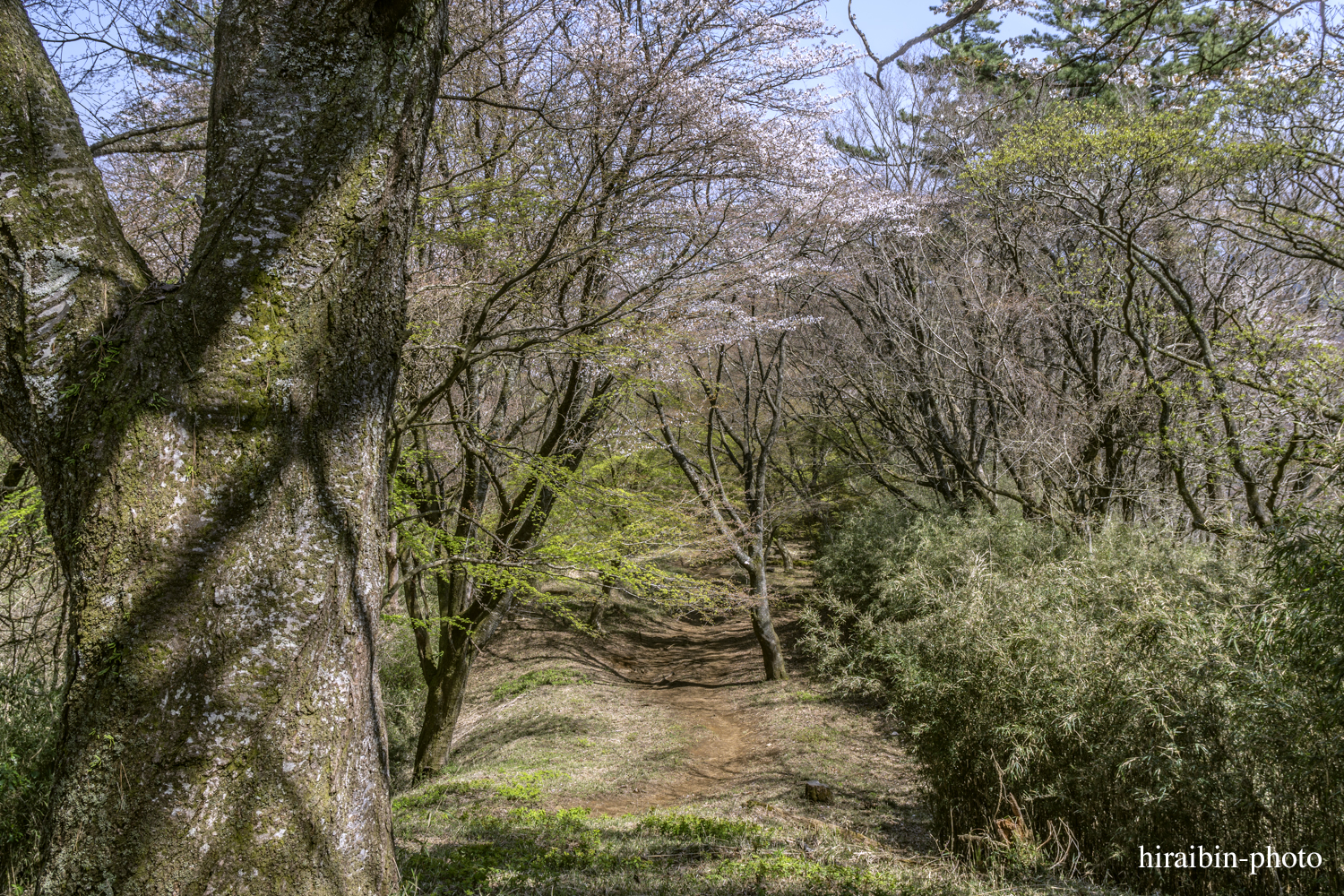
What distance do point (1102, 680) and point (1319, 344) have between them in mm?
5679

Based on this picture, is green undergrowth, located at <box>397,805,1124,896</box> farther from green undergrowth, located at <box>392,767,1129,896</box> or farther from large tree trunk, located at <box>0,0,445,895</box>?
large tree trunk, located at <box>0,0,445,895</box>

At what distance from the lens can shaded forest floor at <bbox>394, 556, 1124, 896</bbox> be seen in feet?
13.0

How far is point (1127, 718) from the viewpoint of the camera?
4535 millimetres

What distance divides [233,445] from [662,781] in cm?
804

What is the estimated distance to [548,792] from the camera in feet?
25.8

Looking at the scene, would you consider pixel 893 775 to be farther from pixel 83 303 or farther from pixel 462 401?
pixel 83 303

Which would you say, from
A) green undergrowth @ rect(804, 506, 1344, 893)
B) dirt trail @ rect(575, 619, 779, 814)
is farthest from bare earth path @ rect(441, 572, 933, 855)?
green undergrowth @ rect(804, 506, 1344, 893)

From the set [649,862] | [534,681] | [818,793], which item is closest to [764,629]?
[534,681]

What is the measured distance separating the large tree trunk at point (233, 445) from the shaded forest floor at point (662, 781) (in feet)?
3.21

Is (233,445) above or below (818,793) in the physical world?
above

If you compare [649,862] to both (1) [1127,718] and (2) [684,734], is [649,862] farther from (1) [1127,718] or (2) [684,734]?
(2) [684,734]

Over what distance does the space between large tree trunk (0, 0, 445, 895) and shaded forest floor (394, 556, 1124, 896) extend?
979 mm

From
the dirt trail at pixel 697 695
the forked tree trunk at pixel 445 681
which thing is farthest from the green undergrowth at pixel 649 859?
the forked tree trunk at pixel 445 681

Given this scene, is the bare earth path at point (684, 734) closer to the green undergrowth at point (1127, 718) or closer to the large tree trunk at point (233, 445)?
the green undergrowth at point (1127, 718)
